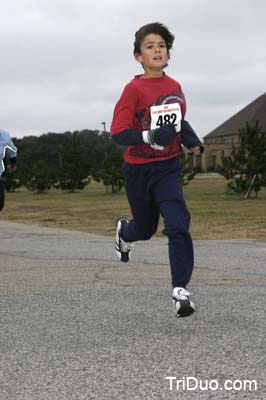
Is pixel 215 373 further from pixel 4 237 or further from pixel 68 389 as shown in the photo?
pixel 4 237

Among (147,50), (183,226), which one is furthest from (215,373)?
(147,50)

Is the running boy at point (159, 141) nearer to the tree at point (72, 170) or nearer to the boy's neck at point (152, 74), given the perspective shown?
the boy's neck at point (152, 74)

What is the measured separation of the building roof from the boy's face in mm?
97837

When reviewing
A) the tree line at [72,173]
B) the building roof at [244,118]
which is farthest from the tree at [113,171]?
the building roof at [244,118]

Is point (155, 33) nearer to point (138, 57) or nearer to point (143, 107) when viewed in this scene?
point (138, 57)

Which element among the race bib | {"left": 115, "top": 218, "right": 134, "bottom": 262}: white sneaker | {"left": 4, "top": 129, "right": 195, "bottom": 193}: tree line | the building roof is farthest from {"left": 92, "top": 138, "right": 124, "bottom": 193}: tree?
the building roof

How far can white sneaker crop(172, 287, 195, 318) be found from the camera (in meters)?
3.95

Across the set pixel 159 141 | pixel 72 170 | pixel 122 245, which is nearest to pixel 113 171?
pixel 72 170

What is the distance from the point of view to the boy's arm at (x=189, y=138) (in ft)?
14.1

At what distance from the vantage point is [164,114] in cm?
416

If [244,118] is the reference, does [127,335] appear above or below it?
below

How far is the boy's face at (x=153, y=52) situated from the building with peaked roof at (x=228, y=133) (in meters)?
101

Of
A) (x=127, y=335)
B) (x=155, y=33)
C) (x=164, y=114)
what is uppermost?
(x=155, y=33)

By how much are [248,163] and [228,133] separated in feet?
271
